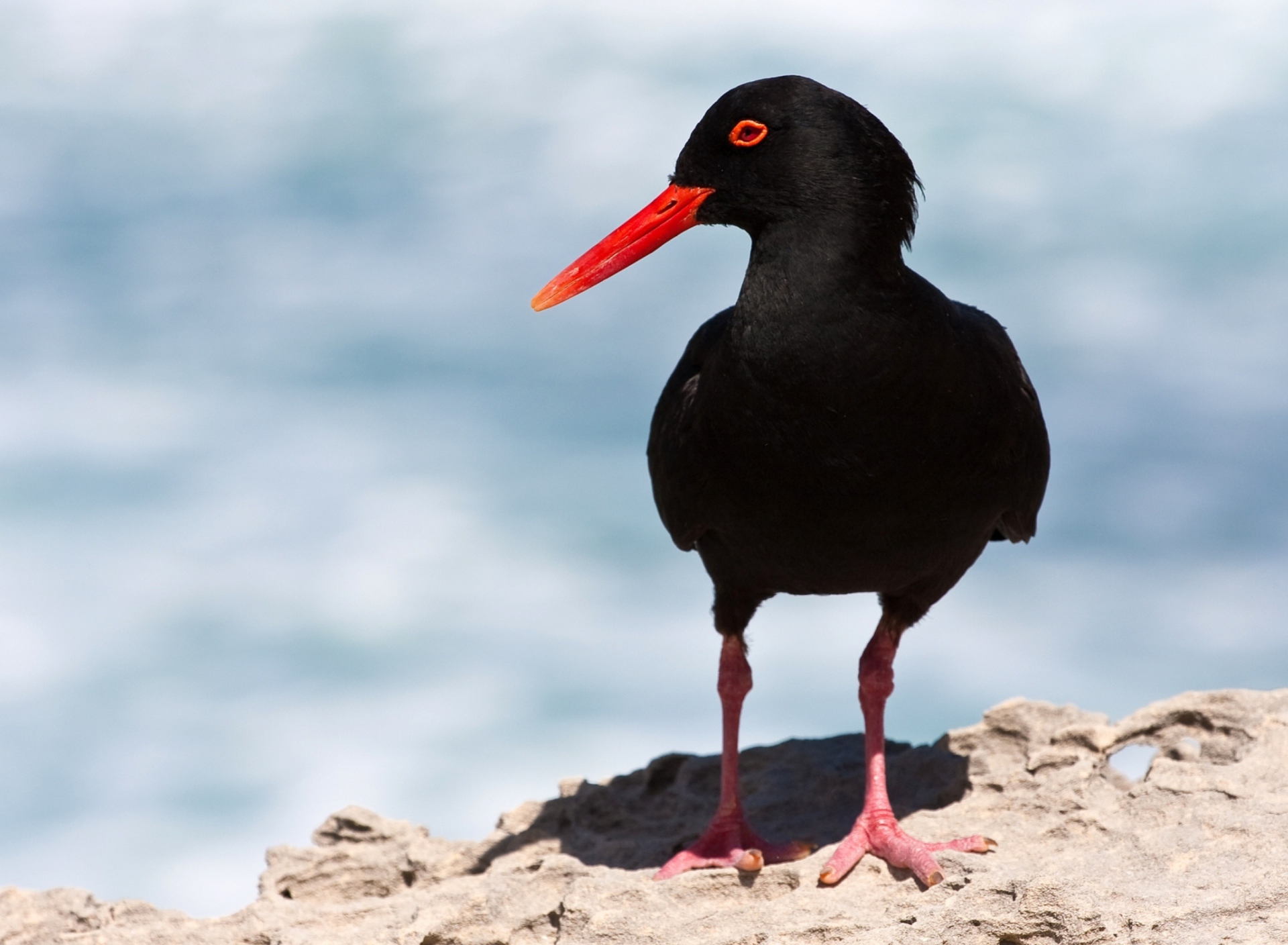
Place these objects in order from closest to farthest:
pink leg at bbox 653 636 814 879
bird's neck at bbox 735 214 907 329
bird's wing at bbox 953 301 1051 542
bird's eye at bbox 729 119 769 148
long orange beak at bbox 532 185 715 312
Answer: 1. bird's neck at bbox 735 214 907 329
2. bird's eye at bbox 729 119 769 148
3. long orange beak at bbox 532 185 715 312
4. bird's wing at bbox 953 301 1051 542
5. pink leg at bbox 653 636 814 879

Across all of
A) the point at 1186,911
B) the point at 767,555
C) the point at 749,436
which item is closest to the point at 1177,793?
the point at 1186,911

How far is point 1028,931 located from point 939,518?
1.67 metres

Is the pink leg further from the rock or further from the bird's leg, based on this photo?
the bird's leg

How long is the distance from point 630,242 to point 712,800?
3.10 meters

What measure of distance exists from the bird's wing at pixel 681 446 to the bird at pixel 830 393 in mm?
14

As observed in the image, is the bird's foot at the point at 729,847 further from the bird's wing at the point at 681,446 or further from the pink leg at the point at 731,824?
the bird's wing at the point at 681,446

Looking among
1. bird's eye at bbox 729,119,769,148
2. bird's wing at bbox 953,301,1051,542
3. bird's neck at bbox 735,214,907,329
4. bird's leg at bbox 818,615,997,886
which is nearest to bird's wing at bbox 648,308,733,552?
bird's neck at bbox 735,214,907,329

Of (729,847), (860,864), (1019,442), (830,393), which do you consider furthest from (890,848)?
(830,393)

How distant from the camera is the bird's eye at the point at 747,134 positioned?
5406mm

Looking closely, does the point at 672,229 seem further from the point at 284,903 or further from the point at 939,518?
the point at 284,903

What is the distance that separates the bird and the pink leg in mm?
→ 61

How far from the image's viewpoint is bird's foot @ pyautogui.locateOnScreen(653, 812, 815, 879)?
6148mm

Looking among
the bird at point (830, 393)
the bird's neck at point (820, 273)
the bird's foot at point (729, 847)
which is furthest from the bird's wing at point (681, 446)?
the bird's foot at point (729, 847)

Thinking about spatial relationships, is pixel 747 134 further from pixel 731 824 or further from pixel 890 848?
pixel 731 824
